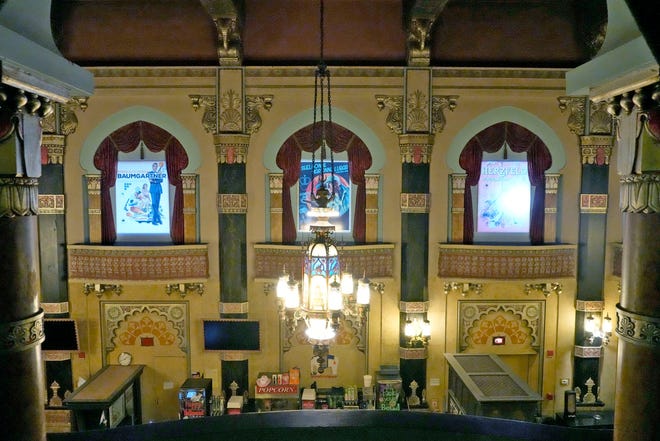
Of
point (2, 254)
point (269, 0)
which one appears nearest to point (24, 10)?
point (2, 254)

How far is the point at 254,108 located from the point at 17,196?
808 cm

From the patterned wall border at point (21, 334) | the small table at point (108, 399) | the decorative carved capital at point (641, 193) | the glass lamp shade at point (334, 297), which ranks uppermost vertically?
the decorative carved capital at point (641, 193)

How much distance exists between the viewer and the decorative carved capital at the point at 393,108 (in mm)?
9914

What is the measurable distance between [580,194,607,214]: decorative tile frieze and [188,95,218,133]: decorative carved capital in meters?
8.73

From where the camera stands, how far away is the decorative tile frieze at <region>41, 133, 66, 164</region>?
32.3 feet

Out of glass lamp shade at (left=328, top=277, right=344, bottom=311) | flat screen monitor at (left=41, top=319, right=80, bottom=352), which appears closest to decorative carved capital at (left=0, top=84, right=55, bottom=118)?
glass lamp shade at (left=328, top=277, right=344, bottom=311)

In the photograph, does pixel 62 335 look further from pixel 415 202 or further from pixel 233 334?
pixel 415 202

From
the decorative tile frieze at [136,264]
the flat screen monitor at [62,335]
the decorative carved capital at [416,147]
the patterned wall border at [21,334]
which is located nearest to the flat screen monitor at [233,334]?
the decorative tile frieze at [136,264]

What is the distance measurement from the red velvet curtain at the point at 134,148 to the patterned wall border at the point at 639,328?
934 centimetres

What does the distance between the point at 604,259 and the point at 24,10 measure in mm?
11443

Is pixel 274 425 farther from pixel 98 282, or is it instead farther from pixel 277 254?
pixel 98 282

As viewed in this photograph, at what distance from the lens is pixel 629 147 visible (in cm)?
237

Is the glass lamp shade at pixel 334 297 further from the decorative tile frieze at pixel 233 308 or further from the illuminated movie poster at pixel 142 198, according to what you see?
the illuminated movie poster at pixel 142 198

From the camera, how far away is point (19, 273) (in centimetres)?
221
